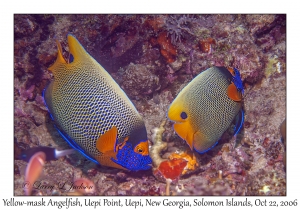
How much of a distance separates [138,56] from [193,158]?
151 centimetres

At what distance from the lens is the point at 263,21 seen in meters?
3.25

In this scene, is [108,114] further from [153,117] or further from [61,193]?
[153,117]

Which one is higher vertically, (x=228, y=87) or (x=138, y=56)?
(x=138, y=56)

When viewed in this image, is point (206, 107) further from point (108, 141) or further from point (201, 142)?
point (108, 141)

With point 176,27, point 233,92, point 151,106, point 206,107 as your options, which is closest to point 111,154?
point 206,107

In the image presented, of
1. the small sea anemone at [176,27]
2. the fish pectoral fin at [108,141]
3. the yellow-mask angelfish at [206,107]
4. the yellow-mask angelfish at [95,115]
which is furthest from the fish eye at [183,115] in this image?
the small sea anemone at [176,27]

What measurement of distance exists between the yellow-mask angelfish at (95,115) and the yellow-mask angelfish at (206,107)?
37 cm

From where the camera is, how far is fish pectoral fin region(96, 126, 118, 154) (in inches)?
71.7

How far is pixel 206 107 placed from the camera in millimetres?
2014

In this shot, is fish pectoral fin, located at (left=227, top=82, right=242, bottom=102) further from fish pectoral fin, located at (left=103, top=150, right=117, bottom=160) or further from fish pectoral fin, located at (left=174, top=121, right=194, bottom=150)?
fish pectoral fin, located at (left=103, top=150, right=117, bottom=160)

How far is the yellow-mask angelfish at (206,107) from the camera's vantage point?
6.50 ft

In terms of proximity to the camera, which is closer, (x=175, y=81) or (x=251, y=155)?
(x=251, y=155)

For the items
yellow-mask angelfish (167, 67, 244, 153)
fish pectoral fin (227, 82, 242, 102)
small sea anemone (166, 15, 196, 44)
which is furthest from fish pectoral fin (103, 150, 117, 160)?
small sea anemone (166, 15, 196, 44)
